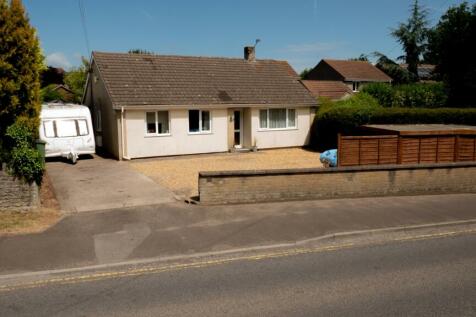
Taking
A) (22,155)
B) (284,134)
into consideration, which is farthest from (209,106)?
(22,155)

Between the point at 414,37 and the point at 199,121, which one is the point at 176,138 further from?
the point at 414,37

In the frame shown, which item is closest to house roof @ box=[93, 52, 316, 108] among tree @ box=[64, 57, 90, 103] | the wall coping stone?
the wall coping stone

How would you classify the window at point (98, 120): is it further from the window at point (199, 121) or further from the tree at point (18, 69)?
the tree at point (18, 69)

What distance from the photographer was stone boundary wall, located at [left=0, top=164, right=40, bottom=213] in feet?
33.2

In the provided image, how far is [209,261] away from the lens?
7.68 metres

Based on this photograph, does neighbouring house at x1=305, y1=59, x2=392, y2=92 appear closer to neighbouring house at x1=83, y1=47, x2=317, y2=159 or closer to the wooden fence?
neighbouring house at x1=83, y1=47, x2=317, y2=159

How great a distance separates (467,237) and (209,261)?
5471 mm

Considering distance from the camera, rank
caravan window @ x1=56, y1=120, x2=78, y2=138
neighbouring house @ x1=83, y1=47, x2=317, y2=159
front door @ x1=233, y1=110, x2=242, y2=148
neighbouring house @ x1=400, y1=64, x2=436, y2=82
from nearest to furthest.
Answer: caravan window @ x1=56, y1=120, x2=78, y2=138
neighbouring house @ x1=83, y1=47, x2=317, y2=159
front door @ x1=233, y1=110, x2=242, y2=148
neighbouring house @ x1=400, y1=64, x2=436, y2=82

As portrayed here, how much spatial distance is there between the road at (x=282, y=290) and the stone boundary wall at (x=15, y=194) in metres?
4.31

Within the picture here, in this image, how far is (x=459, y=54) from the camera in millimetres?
32500

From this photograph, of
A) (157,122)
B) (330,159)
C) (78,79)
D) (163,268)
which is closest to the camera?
(163,268)

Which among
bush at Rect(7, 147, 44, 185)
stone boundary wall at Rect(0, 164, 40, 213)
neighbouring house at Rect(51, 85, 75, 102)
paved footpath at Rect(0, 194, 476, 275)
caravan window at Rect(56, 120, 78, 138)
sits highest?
neighbouring house at Rect(51, 85, 75, 102)

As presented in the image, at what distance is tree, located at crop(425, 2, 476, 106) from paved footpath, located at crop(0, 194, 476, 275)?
21.9m

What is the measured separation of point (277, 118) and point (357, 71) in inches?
1253
